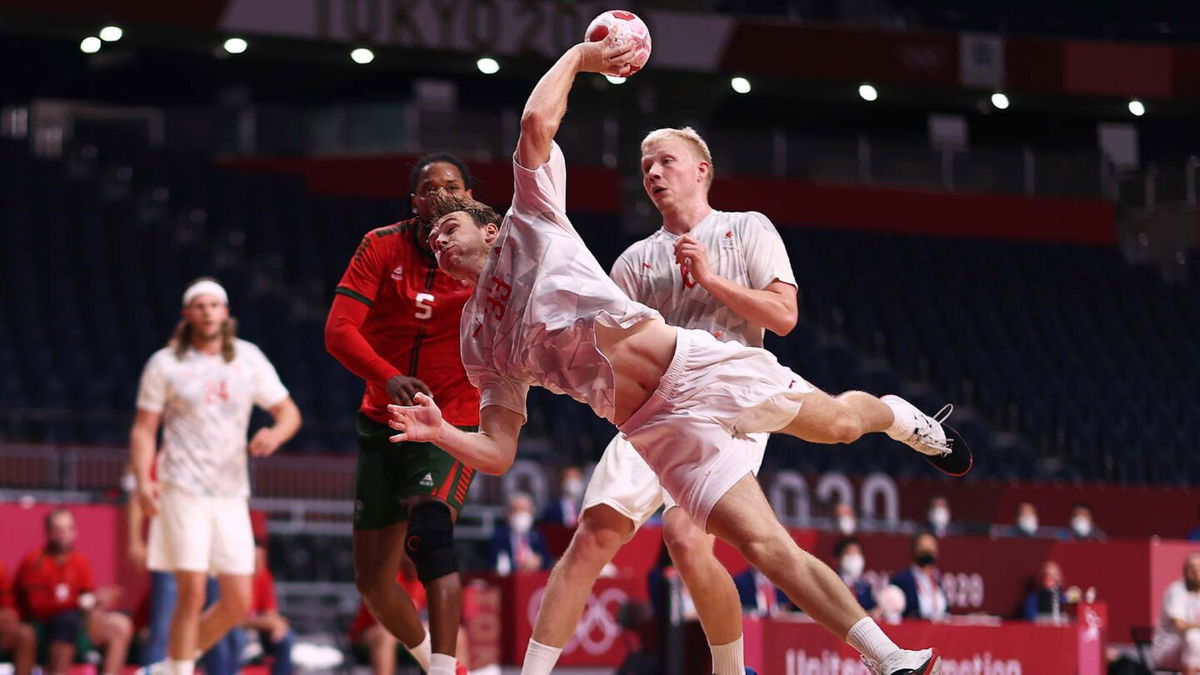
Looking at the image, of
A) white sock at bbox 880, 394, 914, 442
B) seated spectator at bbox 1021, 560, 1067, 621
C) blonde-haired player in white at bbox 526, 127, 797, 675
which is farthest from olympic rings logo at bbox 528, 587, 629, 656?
white sock at bbox 880, 394, 914, 442

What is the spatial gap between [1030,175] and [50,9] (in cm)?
1620

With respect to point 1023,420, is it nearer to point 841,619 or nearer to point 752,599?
point 752,599

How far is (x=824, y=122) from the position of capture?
3300cm

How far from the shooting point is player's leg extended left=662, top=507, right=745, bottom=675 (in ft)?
21.1

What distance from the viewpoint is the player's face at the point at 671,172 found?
6562 mm

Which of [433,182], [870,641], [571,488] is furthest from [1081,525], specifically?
[870,641]

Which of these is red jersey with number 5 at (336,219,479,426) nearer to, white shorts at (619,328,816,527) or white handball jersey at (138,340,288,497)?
white shorts at (619,328,816,527)

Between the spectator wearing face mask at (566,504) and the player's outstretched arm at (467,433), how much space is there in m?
10.1

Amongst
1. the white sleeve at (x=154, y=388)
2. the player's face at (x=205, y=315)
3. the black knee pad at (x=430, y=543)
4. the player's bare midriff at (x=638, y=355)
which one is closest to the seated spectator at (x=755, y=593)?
the player's face at (x=205, y=315)

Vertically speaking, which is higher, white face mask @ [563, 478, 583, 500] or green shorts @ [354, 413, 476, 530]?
green shorts @ [354, 413, 476, 530]

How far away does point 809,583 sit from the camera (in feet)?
17.7

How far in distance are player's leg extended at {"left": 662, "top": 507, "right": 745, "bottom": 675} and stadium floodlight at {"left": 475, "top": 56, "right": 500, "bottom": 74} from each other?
18477 millimetres

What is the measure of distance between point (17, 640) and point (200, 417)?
2795 millimetres

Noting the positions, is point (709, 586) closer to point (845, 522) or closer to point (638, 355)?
point (638, 355)
